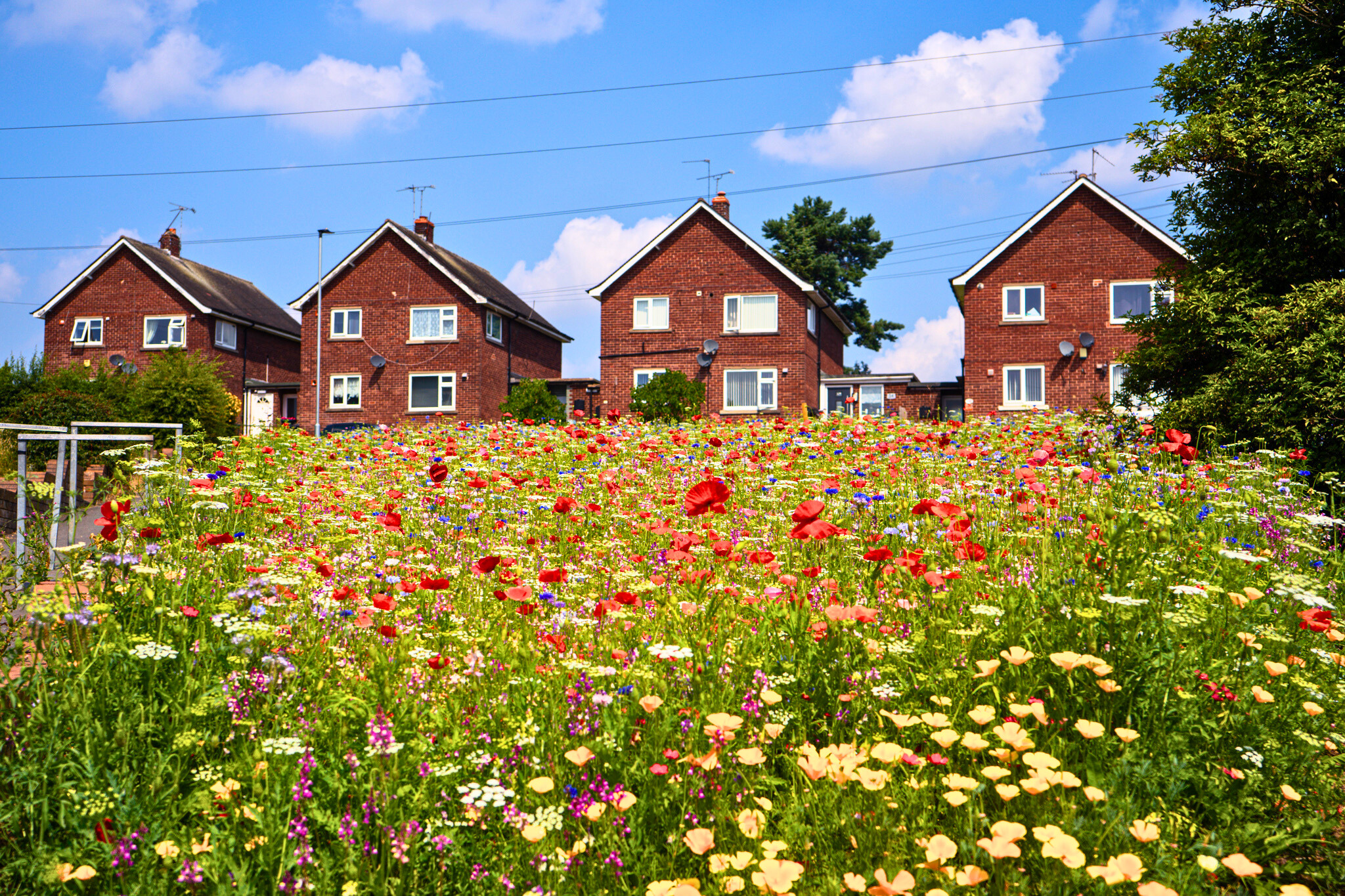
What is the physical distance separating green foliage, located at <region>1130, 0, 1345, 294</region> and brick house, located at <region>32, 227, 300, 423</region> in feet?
122

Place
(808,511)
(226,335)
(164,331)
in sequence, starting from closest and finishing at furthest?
1. (808,511)
2. (164,331)
3. (226,335)

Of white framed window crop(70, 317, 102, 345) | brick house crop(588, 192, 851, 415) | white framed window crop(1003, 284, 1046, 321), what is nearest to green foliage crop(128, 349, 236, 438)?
brick house crop(588, 192, 851, 415)

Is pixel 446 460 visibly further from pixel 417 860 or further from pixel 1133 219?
pixel 1133 219

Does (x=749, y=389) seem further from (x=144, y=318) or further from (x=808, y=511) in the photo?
(x=808, y=511)

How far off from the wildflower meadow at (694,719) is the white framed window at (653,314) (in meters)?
29.4

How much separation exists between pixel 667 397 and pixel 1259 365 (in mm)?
19961

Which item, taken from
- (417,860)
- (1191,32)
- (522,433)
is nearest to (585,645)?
(417,860)

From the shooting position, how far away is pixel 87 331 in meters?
39.3

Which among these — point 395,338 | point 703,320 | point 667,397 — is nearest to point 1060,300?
point 703,320

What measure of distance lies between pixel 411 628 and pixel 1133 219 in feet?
105

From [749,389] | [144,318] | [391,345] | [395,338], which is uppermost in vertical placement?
[144,318]

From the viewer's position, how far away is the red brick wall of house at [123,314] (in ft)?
126

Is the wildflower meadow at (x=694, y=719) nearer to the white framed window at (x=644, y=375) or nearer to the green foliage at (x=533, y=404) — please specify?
the green foliage at (x=533, y=404)

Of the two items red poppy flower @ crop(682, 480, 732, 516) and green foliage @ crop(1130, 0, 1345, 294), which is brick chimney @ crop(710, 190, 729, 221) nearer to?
green foliage @ crop(1130, 0, 1345, 294)
